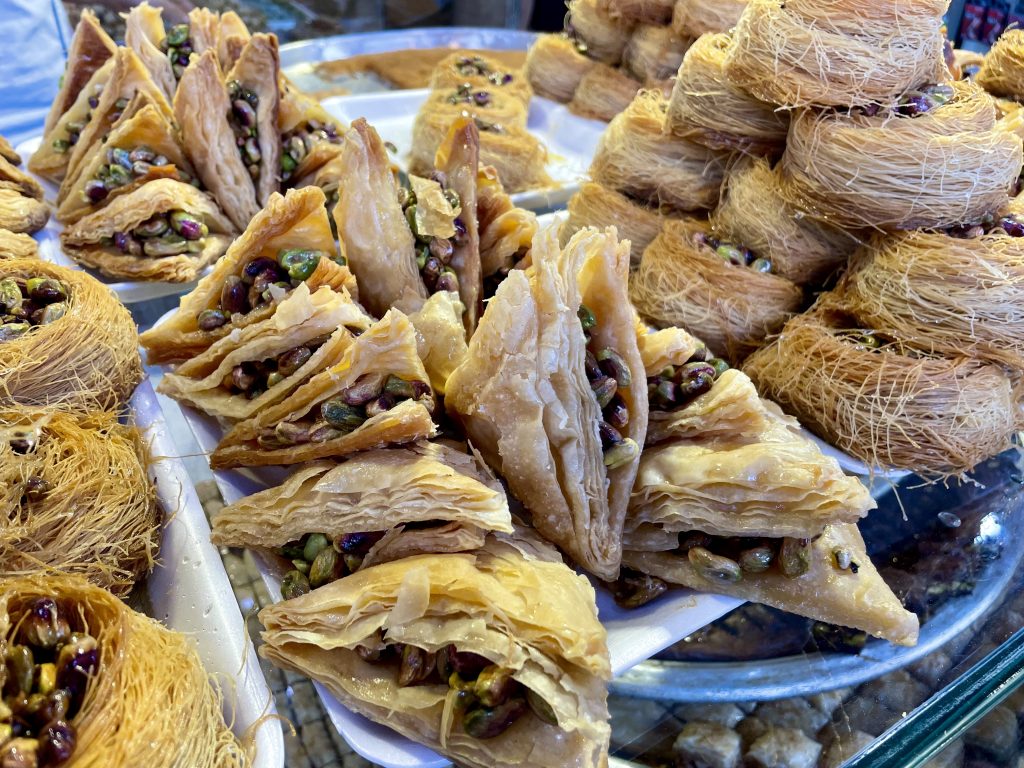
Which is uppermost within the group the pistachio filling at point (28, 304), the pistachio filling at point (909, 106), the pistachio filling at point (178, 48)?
the pistachio filling at point (909, 106)

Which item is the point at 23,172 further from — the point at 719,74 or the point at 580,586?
the point at 580,586

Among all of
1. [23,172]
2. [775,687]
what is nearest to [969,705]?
[775,687]

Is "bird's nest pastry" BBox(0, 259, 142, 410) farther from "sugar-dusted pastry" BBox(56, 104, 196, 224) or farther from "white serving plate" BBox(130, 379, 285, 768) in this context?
"sugar-dusted pastry" BBox(56, 104, 196, 224)

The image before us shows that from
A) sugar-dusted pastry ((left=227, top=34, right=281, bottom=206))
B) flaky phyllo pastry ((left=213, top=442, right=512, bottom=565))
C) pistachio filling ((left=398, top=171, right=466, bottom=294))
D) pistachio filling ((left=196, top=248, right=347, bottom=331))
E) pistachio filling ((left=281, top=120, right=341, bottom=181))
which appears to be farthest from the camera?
pistachio filling ((left=281, top=120, right=341, bottom=181))

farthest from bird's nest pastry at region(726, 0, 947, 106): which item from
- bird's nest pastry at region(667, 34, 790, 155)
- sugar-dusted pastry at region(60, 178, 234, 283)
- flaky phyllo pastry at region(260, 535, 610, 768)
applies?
sugar-dusted pastry at region(60, 178, 234, 283)

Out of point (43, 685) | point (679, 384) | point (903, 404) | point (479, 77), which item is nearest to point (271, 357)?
point (43, 685)

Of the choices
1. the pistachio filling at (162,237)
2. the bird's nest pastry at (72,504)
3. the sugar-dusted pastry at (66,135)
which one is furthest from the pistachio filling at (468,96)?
the bird's nest pastry at (72,504)

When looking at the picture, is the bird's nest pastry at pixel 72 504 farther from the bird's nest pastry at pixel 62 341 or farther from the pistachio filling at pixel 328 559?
the pistachio filling at pixel 328 559
